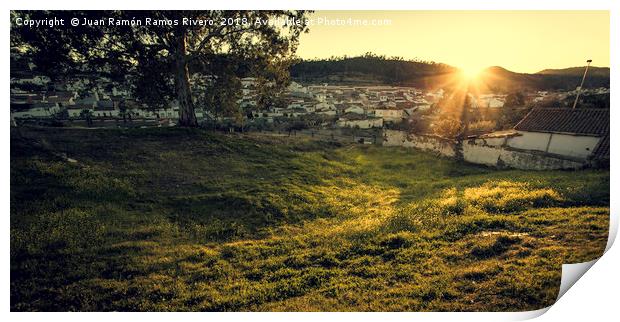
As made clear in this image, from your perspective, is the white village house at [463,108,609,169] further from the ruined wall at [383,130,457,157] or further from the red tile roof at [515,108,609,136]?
the ruined wall at [383,130,457,157]

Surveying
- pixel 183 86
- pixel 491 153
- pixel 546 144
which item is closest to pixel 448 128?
pixel 546 144

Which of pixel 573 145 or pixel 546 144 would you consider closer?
pixel 573 145

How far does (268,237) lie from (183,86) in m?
13.9

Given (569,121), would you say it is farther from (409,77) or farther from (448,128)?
(409,77)

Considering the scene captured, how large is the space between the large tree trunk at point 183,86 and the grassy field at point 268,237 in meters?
5.27

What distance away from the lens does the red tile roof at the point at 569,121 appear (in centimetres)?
2055

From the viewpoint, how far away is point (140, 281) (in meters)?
7.57

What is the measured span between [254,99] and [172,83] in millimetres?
5540

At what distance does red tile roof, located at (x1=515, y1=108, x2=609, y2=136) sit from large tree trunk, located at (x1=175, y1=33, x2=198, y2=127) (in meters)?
24.0

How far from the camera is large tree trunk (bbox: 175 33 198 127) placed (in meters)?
19.2

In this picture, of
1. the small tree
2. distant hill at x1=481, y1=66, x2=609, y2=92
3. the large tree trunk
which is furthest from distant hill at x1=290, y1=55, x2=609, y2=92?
the large tree trunk

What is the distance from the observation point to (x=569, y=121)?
22609 mm

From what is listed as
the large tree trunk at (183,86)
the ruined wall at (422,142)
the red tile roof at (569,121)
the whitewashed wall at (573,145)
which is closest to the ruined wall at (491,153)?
the ruined wall at (422,142)
